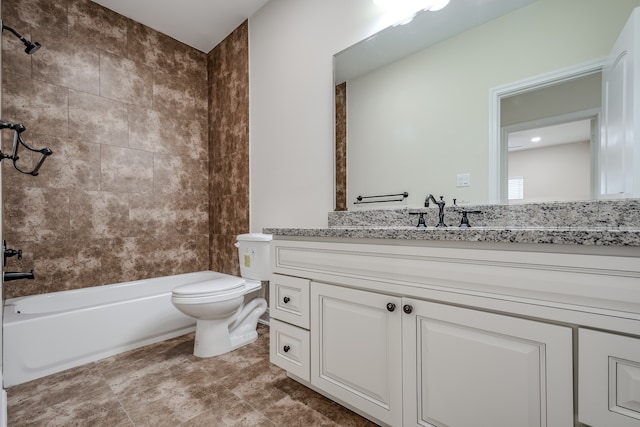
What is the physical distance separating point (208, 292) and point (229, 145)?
1.58m

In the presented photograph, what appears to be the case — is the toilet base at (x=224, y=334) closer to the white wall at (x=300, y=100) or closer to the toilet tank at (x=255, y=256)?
the toilet tank at (x=255, y=256)

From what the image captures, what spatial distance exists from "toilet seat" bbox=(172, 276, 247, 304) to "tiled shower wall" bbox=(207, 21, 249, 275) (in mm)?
818

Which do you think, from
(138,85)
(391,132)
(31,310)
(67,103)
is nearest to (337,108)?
(391,132)

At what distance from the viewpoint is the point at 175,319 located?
224cm

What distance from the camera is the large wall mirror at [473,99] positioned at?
1.15 metres

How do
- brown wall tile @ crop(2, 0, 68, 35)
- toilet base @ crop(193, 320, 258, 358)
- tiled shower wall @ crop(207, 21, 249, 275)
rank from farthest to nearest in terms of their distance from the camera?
tiled shower wall @ crop(207, 21, 249, 275)
brown wall tile @ crop(2, 0, 68, 35)
toilet base @ crop(193, 320, 258, 358)

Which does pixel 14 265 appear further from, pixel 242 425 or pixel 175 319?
pixel 242 425

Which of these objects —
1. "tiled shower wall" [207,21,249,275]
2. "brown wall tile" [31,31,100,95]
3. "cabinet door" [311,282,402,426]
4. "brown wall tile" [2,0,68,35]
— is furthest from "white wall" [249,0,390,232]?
"brown wall tile" [2,0,68,35]

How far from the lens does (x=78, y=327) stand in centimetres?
178

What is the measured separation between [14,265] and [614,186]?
333 cm

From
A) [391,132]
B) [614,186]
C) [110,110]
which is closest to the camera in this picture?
[614,186]

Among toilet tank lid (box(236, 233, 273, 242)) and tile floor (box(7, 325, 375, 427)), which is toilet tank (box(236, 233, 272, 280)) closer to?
toilet tank lid (box(236, 233, 273, 242))

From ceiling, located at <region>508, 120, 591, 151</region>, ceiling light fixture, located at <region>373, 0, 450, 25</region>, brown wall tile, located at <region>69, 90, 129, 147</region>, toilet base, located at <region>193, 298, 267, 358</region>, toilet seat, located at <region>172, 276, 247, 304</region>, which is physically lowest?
toilet base, located at <region>193, 298, 267, 358</region>

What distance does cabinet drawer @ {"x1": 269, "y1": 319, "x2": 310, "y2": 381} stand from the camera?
1.34 m
